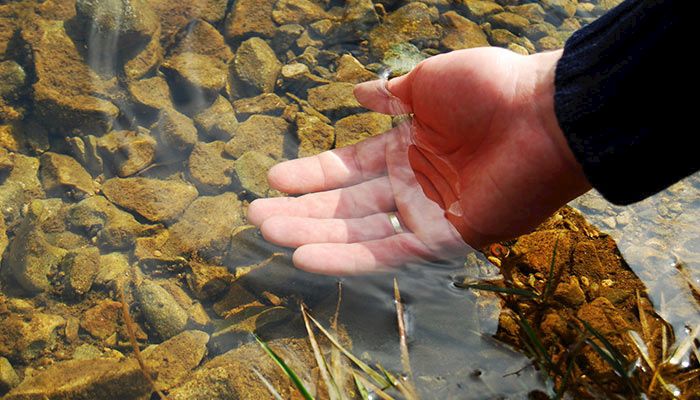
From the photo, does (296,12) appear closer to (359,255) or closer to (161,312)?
(359,255)

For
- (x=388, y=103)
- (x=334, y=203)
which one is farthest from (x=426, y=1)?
(x=334, y=203)

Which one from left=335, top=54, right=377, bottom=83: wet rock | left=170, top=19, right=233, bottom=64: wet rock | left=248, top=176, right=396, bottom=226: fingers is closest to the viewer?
left=248, top=176, right=396, bottom=226: fingers

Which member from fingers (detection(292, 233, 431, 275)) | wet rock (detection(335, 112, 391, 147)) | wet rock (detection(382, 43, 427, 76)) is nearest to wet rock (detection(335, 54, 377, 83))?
wet rock (detection(382, 43, 427, 76))

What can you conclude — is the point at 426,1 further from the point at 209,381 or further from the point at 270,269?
the point at 209,381

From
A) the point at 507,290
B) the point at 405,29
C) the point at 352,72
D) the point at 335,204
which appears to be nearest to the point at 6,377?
the point at 335,204

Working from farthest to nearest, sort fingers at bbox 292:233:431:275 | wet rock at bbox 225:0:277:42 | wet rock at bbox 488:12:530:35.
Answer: wet rock at bbox 488:12:530:35 < wet rock at bbox 225:0:277:42 < fingers at bbox 292:233:431:275

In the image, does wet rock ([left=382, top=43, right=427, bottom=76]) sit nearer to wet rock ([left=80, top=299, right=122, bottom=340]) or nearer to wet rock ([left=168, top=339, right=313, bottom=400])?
wet rock ([left=168, top=339, right=313, bottom=400])

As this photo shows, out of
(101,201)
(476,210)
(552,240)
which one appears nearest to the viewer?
(476,210)
